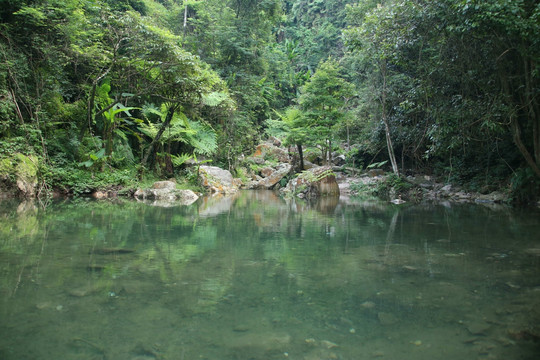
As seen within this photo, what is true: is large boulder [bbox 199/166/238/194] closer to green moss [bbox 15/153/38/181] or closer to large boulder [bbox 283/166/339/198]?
large boulder [bbox 283/166/339/198]

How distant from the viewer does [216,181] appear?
14695 mm

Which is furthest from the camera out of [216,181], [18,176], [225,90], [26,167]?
[225,90]

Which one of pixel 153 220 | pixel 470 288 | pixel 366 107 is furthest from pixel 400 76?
pixel 470 288

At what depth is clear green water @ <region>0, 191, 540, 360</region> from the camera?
5.12 ft

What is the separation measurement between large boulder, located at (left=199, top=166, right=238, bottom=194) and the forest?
0.60 metres

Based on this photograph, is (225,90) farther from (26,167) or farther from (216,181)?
(26,167)

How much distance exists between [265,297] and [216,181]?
12779 millimetres

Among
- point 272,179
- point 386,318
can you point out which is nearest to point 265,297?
point 386,318

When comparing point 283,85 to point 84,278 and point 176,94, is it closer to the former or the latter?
point 176,94

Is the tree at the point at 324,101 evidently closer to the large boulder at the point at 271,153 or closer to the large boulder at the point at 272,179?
the large boulder at the point at 272,179

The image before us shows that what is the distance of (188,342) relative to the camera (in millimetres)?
1573

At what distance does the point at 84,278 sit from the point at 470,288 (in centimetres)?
273

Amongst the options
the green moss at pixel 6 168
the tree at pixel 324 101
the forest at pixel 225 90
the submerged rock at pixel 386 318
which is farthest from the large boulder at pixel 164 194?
the submerged rock at pixel 386 318

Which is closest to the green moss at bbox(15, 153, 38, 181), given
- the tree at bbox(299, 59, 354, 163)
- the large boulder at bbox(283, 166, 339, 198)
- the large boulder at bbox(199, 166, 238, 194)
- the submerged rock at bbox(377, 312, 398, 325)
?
the large boulder at bbox(199, 166, 238, 194)
